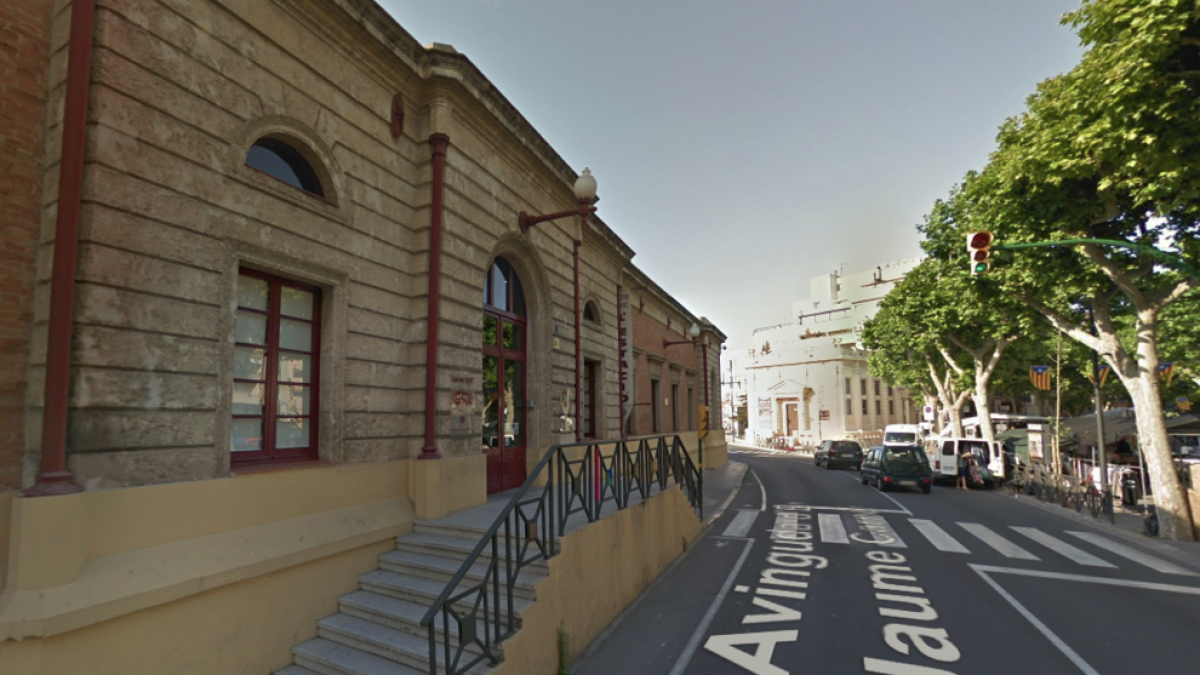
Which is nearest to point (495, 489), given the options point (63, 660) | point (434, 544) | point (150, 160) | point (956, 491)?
point (434, 544)

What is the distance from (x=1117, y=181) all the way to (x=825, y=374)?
5218 cm

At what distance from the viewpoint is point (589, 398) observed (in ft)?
43.0

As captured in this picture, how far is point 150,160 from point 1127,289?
1705 cm

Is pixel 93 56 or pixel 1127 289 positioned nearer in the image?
pixel 93 56

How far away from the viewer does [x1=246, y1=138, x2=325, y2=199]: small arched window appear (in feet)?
18.4

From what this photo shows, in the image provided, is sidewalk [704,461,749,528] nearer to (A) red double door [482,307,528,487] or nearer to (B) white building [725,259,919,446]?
(A) red double door [482,307,528,487]

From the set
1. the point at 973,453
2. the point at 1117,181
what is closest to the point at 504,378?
the point at 1117,181

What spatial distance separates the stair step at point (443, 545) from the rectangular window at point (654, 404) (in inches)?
541

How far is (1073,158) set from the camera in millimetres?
10602

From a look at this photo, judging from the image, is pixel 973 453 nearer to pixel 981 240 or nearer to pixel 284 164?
pixel 981 240

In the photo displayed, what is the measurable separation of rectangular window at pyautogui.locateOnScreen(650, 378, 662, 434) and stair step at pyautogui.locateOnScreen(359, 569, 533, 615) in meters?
14.3

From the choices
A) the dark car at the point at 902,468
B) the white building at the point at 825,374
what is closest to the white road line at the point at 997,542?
the dark car at the point at 902,468

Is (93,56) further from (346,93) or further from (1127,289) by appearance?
(1127,289)

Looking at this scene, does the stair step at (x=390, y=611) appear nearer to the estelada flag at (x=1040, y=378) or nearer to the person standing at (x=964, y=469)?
the person standing at (x=964, y=469)
